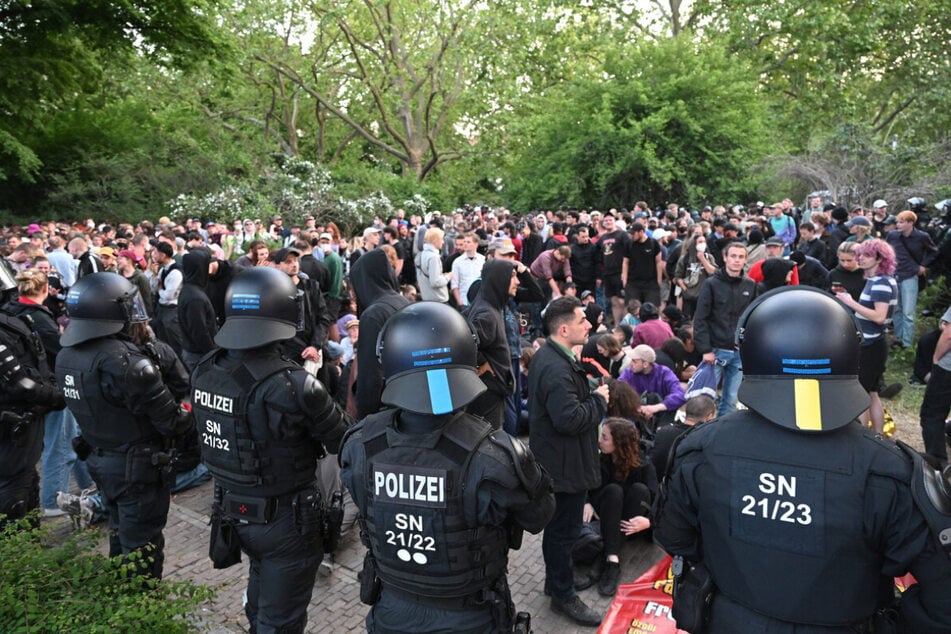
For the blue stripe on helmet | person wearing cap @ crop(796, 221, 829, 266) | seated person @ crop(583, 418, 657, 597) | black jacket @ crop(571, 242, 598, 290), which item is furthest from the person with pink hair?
black jacket @ crop(571, 242, 598, 290)

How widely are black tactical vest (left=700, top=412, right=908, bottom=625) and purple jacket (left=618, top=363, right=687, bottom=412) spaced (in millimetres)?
3624

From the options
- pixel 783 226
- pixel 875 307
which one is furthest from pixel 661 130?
pixel 875 307

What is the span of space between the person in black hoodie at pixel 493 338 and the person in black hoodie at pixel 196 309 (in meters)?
2.97

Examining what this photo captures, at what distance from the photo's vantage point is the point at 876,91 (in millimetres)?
27453

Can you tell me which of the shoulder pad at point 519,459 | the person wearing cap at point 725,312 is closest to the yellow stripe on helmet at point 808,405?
the shoulder pad at point 519,459

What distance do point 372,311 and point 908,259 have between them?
803 centimetres

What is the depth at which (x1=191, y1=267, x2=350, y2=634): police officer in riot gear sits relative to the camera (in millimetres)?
3335

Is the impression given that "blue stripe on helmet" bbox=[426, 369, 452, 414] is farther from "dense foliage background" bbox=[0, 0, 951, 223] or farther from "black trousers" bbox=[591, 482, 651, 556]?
"dense foliage background" bbox=[0, 0, 951, 223]

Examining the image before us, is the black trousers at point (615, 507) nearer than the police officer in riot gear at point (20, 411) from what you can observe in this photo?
No

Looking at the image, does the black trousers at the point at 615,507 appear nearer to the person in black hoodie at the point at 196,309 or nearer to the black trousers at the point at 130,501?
the black trousers at the point at 130,501

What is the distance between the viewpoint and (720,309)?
6578mm

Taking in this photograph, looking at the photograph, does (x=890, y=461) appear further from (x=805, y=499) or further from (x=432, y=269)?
(x=432, y=269)

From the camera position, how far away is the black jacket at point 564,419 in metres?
3.89

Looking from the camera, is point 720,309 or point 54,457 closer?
point 54,457
